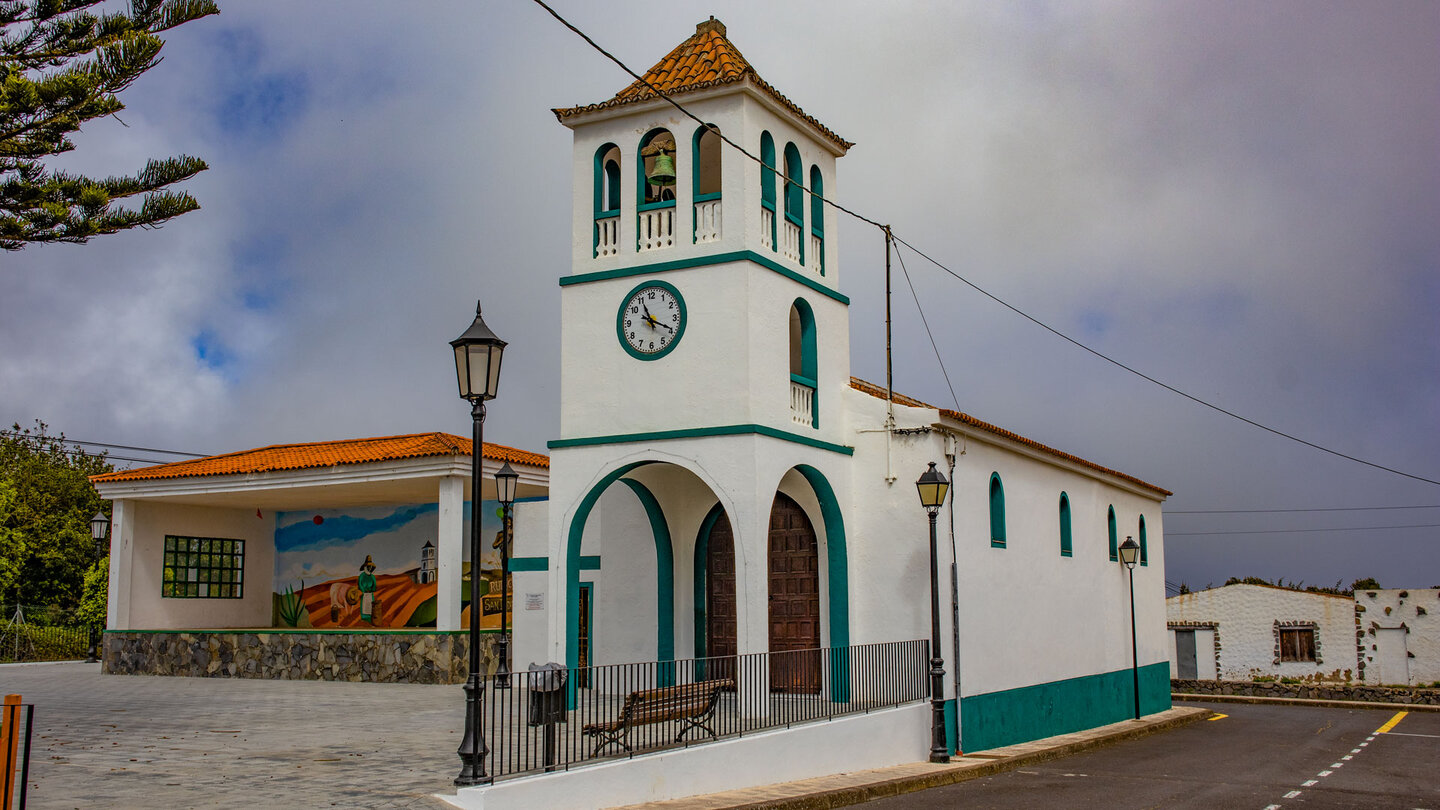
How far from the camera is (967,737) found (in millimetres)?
15188

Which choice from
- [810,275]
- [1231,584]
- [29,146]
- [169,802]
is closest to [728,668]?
[810,275]

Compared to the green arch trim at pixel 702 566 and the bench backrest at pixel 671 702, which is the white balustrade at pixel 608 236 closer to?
the green arch trim at pixel 702 566

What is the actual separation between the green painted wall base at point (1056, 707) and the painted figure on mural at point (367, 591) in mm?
13042

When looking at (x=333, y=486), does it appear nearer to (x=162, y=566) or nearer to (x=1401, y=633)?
(x=162, y=566)

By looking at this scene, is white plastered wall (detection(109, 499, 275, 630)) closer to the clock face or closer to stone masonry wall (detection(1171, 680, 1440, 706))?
the clock face

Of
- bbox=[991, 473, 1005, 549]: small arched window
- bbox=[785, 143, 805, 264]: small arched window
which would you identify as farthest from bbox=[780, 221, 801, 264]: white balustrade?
bbox=[991, 473, 1005, 549]: small arched window

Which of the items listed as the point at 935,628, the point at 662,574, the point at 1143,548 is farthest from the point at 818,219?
the point at 1143,548

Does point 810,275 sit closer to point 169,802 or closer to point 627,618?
point 627,618

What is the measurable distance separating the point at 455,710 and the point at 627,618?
2.61m

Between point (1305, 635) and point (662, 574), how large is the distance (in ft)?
80.7

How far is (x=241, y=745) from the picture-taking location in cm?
1174

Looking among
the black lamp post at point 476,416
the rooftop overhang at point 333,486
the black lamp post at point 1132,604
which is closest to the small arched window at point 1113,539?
the black lamp post at point 1132,604

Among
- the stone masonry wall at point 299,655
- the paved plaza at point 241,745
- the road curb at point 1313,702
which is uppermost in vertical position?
the stone masonry wall at point 299,655

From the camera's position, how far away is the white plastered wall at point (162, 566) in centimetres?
2295
